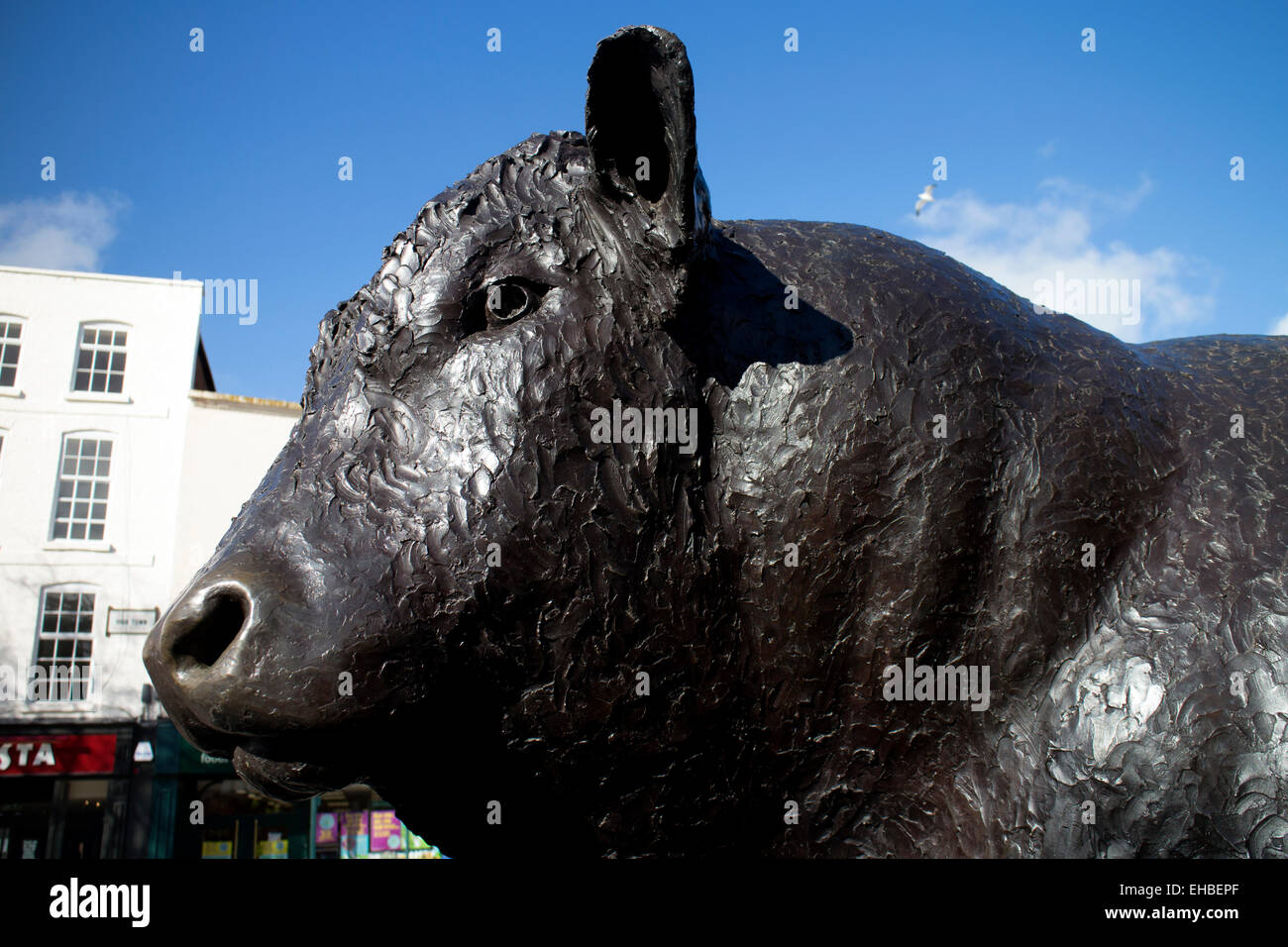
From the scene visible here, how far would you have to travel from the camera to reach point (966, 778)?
183cm

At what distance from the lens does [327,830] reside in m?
18.6

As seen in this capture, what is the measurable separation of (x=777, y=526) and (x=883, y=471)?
0.77ft

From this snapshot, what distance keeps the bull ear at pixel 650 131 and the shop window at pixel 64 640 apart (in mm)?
19982

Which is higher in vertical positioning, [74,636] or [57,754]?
[74,636]

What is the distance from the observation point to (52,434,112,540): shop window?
1891cm

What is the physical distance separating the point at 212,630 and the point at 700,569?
90 centimetres

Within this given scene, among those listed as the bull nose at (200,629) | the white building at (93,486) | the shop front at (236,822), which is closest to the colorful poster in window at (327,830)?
the shop front at (236,822)

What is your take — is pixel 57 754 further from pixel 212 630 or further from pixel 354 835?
pixel 212 630

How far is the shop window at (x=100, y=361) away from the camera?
1947 centimetres

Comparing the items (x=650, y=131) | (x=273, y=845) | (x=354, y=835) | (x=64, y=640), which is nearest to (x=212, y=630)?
(x=650, y=131)

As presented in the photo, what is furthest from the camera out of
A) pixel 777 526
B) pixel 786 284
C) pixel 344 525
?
pixel 786 284

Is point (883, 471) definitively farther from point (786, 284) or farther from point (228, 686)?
point (228, 686)

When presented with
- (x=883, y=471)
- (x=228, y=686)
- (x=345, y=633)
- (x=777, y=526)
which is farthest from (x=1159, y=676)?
(x=228, y=686)

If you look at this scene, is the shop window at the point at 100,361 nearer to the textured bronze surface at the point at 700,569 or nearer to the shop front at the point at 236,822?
the shop front at the point at 236,822
